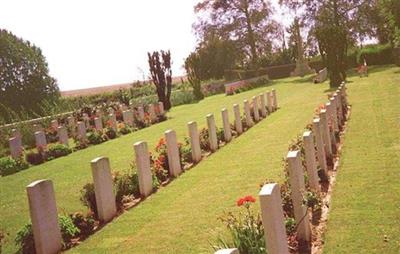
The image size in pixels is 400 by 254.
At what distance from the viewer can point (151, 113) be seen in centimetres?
2592

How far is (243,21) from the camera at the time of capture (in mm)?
55562

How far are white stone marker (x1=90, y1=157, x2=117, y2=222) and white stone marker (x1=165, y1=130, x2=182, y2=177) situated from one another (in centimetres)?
283

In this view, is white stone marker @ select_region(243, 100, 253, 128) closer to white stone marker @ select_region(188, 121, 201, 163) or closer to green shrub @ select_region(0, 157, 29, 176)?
white stone marker @ select_region(188, 121, 201, 163)

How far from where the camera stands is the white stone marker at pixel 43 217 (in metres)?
7.11

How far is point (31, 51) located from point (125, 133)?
19.9m

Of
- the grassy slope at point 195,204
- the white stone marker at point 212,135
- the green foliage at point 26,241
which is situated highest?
the white stone marker at point 212,135

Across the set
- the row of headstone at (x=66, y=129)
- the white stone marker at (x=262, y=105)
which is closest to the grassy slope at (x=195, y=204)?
the white stone marker at (x=262, y=105)

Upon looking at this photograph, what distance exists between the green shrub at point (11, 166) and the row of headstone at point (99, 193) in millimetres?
7064

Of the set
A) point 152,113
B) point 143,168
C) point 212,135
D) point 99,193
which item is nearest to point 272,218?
point 99,193

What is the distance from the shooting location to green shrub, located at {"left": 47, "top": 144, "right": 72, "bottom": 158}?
1852cm

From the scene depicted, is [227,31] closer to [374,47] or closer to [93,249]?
[374,47]

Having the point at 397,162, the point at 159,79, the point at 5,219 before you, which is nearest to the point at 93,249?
the point at 5,219

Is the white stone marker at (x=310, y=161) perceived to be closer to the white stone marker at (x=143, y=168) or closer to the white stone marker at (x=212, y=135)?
the white stone marker at (x=143, y=168)

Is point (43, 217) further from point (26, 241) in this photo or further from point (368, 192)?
point (368, 192)
